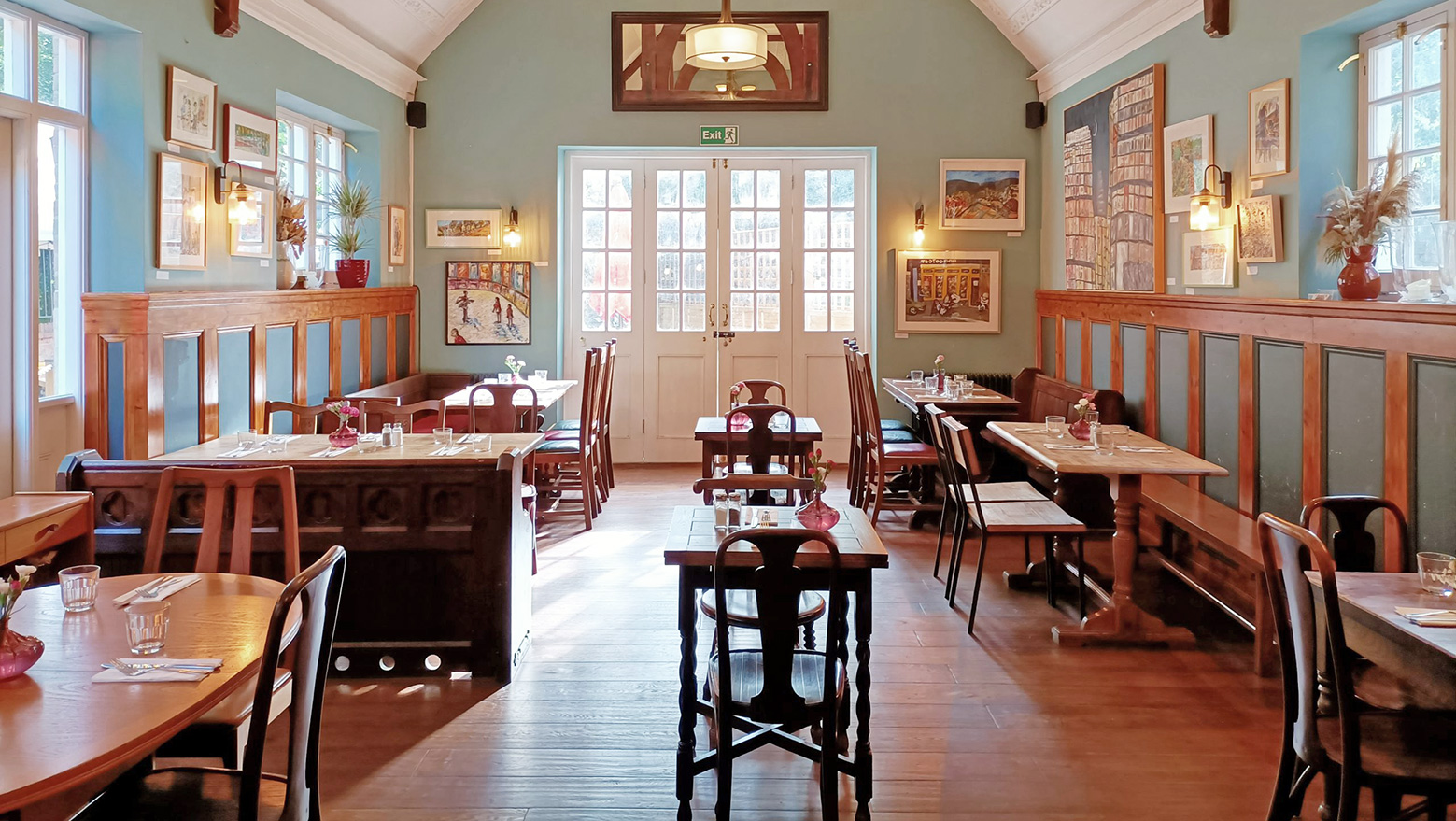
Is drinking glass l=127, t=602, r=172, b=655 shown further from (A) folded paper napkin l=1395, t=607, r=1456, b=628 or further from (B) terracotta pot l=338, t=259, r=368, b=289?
(B) terracotta pot l=338, t=259, r=368, b=289

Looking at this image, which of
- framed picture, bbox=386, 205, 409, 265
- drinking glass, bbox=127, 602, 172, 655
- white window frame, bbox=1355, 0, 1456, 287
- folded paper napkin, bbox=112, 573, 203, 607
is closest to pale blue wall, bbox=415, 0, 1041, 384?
framed picture, bbox=386, 205, 409, 265

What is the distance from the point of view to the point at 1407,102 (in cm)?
453

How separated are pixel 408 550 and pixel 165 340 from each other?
81.0 inches

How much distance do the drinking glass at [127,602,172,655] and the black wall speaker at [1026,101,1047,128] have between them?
802 cm

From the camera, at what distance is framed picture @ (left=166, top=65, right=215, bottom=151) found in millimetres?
5363

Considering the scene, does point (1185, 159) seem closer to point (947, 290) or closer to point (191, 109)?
point (947, 290)

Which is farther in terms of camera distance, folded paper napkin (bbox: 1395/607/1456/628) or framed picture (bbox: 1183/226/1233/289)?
framed picture (bbox: 1183/226/1233/289)

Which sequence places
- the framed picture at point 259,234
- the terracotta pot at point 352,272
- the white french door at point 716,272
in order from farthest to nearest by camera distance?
the white french door at point 716,272, the terracotta pot at point 352,272, the framed picture at point 259,234

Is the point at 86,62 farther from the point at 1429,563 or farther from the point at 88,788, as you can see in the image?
the point at 1429,563

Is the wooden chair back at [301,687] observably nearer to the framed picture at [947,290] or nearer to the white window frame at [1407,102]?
the white window frame at [1407,102]

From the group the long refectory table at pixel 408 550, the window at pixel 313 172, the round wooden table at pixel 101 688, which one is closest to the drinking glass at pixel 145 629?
the round wooden table at pixel 101 688

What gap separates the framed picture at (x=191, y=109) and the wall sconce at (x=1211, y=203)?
5.20 m

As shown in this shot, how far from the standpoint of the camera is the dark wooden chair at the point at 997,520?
486 centimetres

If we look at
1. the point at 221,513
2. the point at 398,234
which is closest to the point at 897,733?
the point at 221,513
